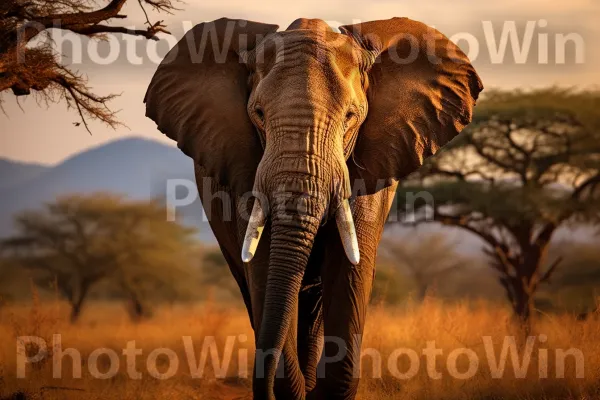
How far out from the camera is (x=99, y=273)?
2597cm

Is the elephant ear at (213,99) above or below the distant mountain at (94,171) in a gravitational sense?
above

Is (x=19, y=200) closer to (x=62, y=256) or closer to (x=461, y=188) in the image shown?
(x=62, y=256)

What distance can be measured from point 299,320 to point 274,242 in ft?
5.92

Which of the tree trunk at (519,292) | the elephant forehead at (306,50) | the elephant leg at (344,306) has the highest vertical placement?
the elephant forehead at (306,50)

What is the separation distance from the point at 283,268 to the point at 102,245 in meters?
21.0

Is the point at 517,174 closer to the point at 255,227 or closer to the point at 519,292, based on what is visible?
the point at 519,292

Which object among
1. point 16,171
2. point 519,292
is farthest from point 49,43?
point 16,171

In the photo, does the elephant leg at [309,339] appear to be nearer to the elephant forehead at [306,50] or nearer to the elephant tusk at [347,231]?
the elephant tusk at [347,231]

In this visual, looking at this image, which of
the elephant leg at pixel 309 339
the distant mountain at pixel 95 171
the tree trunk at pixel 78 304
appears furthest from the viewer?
the distant mountain at pixel 95 171

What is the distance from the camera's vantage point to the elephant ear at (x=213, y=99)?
651cm

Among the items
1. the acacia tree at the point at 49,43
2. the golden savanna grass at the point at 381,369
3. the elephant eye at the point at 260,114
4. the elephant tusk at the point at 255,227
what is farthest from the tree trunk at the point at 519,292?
the elephant tusk at the point at 255,227

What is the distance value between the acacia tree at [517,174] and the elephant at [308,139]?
34.4 feet

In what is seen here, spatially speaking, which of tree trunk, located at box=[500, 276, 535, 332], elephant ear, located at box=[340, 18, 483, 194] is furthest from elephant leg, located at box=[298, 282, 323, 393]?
tree trunk, located at box=[500, 276, 535, 332]

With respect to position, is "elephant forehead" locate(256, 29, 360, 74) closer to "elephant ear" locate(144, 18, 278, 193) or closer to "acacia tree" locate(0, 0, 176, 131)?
"elephant ear" locate(144, 18, 278, 193)
